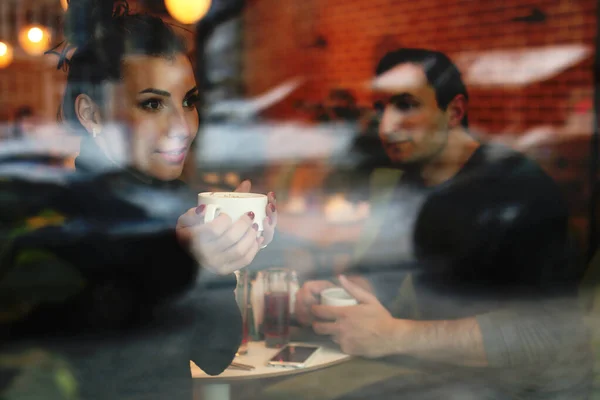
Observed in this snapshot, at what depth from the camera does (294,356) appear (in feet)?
4.53

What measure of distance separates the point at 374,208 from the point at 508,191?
0.43m

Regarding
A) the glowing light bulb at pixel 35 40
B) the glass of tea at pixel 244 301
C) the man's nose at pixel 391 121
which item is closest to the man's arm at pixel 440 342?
the glass of tea at pixel 244 301

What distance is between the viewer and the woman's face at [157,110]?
3.66 ft

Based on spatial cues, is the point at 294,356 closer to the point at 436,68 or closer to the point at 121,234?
the point at 121,234

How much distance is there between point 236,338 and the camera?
128 centimetres

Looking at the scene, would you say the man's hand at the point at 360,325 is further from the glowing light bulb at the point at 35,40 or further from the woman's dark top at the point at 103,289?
the glowing light bulb at the point at 35,40

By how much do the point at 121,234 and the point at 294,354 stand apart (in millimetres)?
485

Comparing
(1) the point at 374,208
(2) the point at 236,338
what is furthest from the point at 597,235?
(2) the point at 236,338

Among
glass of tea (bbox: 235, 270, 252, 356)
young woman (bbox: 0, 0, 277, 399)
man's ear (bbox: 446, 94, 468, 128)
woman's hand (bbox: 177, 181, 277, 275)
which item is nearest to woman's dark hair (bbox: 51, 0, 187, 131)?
young woman (bbox: 0, 0, 277, 399)

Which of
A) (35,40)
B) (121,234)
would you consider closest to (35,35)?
(35,40)

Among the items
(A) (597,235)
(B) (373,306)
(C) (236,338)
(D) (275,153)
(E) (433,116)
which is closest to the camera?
(C) (236,338)

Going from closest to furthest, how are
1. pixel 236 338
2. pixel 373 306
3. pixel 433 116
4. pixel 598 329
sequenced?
pixel 236 338
pixel 373 306
pixel 433 116
pixel 598 329

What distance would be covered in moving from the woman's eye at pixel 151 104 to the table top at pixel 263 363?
1.76 ft

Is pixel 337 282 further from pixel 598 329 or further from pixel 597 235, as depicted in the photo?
pixel 597 235
